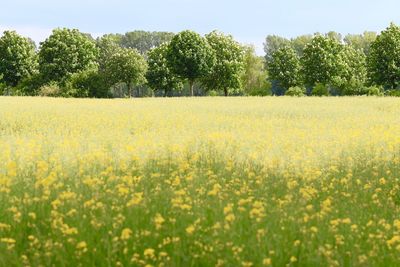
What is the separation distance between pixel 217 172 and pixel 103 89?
6876 centimetres

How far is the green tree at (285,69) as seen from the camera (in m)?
92.9

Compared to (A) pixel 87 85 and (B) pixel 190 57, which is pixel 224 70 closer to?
(B) pixel 190 57

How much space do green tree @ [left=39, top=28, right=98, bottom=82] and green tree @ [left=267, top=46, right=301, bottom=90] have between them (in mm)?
30147

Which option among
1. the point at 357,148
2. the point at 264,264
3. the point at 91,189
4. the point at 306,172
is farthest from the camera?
the point at 357,148

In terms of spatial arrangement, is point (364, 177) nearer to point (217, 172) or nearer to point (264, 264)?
point (217, 172)

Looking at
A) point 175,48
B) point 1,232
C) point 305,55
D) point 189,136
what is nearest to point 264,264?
point 1,232

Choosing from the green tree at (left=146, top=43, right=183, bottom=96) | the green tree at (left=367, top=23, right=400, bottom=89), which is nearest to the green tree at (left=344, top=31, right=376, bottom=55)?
the green tree at (left=367, top=23, right=400, bottom=89)

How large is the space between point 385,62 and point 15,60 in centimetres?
5623

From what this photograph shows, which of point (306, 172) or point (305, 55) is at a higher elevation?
point (305, 55)

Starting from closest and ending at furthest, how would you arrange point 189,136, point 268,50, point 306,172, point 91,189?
point 91,189
point 306,172
point 189,136
point 268,50

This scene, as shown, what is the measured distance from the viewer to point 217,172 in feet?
38.1

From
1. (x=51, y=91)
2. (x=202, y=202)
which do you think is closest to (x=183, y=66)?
(x=51, y=91)

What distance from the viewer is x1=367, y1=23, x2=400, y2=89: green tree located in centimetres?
7575

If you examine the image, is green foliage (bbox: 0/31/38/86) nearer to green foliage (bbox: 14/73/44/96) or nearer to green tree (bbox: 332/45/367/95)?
green foliage (bbox: 14/73/44/96)
